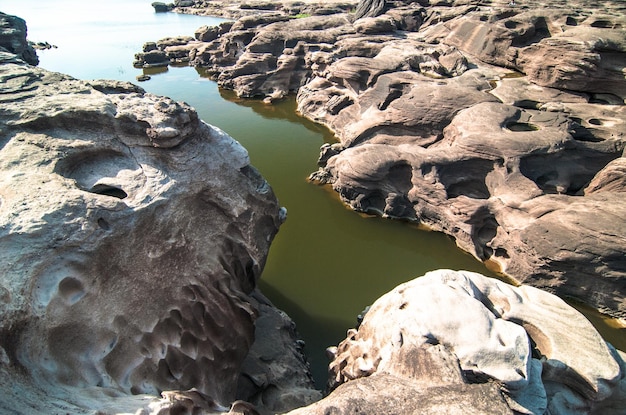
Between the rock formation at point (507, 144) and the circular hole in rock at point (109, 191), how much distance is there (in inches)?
244

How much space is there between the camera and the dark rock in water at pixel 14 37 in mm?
21328

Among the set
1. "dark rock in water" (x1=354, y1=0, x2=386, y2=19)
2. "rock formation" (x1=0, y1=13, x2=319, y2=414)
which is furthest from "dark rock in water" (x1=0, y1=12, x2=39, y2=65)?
"rock formation" (x1=0, y1=13, x2=319, y2=414)

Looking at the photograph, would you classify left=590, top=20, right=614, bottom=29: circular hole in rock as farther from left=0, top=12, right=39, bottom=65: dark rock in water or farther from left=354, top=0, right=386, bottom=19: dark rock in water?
left=0, top=12, right=39, bottom=65: dark rock in water

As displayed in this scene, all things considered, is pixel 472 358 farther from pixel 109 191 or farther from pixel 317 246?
pixel 317 246

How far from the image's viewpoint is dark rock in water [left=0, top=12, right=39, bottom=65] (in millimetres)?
21328

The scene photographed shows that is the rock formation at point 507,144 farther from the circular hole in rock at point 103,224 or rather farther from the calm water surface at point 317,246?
the circular hole in rock at point 103,224

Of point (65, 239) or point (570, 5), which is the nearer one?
point (65, 239)

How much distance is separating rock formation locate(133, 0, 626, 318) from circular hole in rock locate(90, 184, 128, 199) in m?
6.19

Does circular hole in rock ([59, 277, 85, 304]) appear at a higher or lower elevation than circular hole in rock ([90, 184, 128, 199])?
lower

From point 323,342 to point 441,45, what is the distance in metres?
12.5

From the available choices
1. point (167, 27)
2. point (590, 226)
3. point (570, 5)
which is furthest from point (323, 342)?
point (167, 27)

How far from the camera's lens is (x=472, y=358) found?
10.8ft

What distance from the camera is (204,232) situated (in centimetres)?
464

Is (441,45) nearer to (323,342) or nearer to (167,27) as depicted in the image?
(323,342)
